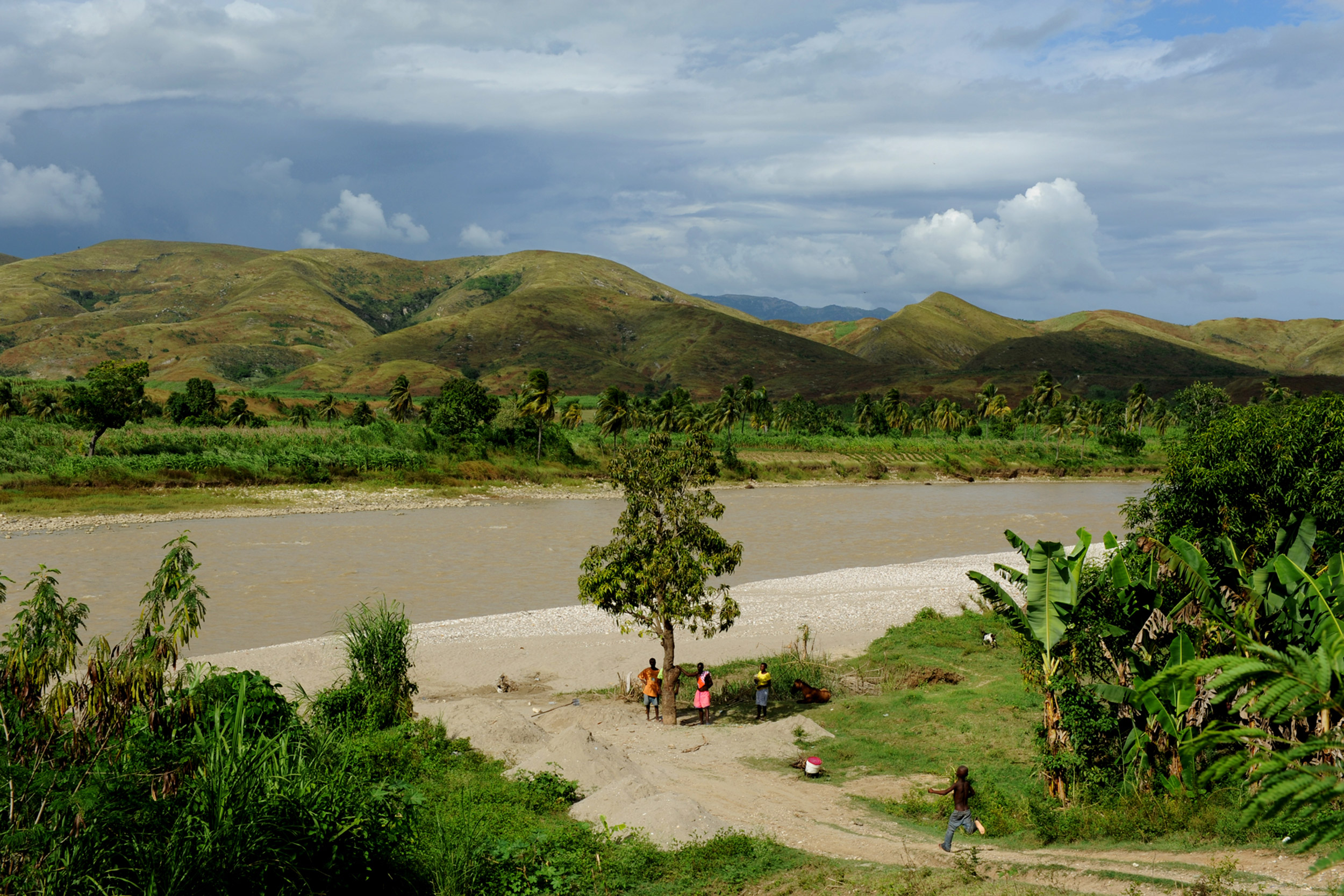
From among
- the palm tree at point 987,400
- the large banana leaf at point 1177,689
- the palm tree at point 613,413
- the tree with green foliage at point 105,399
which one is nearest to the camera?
the large banana leaf at point 1177,689

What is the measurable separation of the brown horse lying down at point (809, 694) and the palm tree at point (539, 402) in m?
63.4

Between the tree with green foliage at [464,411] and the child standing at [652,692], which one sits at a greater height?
the tree with green foliage at [464,411]

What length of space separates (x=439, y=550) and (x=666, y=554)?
1221 inches

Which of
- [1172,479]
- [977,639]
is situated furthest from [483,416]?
[1172,479]

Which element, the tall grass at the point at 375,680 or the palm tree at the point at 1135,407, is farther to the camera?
the palm tree at the point at 1135,407

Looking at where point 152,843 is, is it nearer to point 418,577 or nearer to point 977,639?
point 977,639

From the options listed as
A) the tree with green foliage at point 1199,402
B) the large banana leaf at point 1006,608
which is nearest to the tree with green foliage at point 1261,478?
the large banana leaf at point 1006,608

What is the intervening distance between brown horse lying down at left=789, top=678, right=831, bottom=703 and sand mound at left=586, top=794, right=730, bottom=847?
9488 millimetres

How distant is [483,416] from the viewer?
88188 mm

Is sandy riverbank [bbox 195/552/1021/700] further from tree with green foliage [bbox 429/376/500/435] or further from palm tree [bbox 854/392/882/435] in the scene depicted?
palm tree [bbox 854/392/882/435]

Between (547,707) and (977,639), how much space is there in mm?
14547

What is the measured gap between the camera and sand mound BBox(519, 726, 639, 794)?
15.9m

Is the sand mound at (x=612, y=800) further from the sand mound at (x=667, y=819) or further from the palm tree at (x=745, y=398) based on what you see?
the palm tree at (x=745, y=398)

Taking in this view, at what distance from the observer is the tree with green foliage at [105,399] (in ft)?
219
